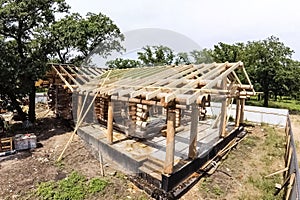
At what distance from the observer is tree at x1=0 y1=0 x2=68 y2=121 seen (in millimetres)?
9164

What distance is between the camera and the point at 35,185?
5.83m

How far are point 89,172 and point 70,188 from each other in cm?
95

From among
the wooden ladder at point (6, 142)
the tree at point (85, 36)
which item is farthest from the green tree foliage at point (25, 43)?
the tree at point (85, 36)

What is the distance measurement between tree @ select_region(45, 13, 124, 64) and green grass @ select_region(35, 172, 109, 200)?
11.1 metres

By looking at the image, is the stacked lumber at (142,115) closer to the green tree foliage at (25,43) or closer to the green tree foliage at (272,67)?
the green tree foliage at (25,43)

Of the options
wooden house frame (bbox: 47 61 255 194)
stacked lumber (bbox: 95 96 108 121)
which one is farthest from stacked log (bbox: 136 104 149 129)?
stacked lumber (bbox: 95 96 108 121)

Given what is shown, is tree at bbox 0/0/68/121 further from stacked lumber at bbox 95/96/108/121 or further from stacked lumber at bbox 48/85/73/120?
stacked lumber at bbox 95/96/108/121

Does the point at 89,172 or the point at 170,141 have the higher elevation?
the point at 170,141

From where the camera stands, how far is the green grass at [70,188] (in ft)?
17.4

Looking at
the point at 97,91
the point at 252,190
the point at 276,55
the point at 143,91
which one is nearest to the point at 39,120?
the point at 97,91

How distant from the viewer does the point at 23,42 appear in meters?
Result: 10.4

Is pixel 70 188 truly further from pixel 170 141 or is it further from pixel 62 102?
pixel 62 102

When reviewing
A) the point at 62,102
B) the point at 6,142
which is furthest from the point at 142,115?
the point at 62,102

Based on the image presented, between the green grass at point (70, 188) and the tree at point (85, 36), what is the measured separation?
1108cm
